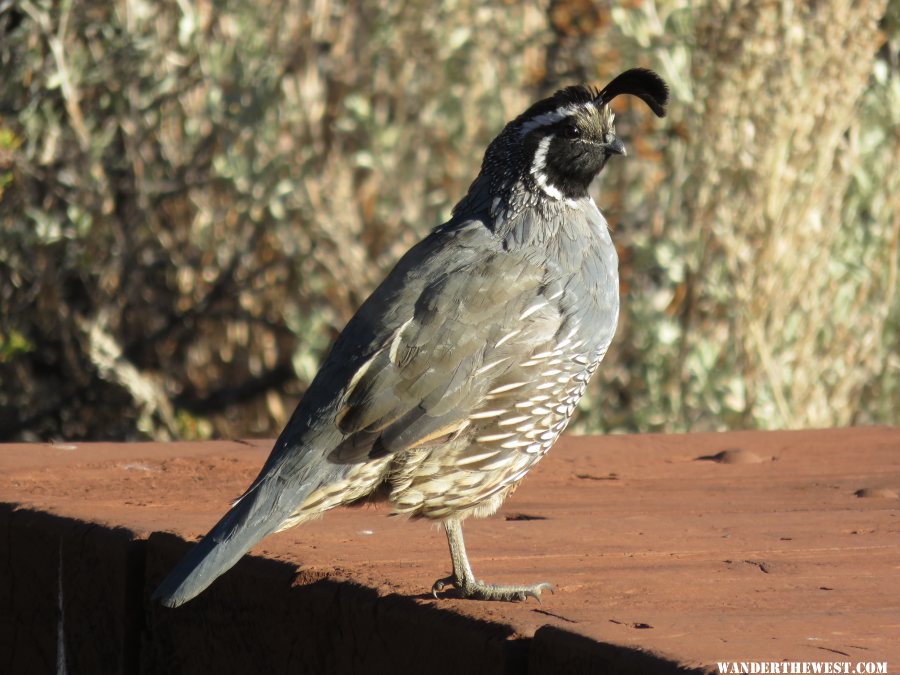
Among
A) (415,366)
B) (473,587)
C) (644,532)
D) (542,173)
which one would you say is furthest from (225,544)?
(542,173)

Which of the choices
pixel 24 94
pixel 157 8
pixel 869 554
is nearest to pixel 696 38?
pixel 157 8

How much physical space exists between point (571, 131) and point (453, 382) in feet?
2.91

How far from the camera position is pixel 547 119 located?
3266 mm

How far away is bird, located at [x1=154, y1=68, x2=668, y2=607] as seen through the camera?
102 inches

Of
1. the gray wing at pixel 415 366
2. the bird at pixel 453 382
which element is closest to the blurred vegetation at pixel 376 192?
the bird at pixel 453 382

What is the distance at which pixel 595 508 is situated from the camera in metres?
3.11

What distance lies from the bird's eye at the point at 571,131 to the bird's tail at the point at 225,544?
126cm

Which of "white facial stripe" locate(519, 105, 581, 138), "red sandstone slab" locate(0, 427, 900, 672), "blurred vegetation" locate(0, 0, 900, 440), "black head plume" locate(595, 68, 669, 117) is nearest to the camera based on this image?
"red sandstone slab" locate(0, 427, 900, 672)

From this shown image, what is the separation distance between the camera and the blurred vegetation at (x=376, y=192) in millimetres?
5203

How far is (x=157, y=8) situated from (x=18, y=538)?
3.32 m

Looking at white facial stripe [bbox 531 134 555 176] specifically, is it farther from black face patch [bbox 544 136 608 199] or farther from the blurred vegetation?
the blurred vegetation

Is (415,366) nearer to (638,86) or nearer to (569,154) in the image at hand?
(569,154)

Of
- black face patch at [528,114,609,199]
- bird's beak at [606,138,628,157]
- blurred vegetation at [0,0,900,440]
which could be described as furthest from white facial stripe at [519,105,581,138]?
blurred vegetation at [0,0,900,440]

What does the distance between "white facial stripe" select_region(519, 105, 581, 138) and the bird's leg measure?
1.19 meters
